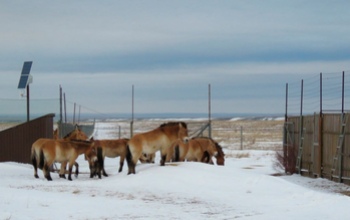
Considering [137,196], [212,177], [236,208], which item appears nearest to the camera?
[236,208]

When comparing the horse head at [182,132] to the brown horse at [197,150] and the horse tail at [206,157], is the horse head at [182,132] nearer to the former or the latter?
the brown horse at [197,150]

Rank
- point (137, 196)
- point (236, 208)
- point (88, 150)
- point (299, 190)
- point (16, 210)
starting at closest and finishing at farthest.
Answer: point (16, 210), point (236, 208), point (137, 196), point (299, 190), point (88, 150)

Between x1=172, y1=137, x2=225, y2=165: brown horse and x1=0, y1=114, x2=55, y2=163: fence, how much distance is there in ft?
18.9

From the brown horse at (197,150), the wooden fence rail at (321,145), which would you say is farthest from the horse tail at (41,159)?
the wooden fence rail at (321,145)

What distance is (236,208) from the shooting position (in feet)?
42.0

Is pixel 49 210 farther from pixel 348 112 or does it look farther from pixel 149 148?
pixel 348 112

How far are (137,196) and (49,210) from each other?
10.1 ft

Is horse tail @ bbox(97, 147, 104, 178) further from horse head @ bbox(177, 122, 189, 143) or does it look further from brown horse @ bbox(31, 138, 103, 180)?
horse head @ bbox(177, 122, 189, 143)

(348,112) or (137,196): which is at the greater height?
(348,112)

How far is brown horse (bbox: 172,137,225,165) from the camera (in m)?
20.8

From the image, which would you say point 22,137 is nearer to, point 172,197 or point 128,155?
point 128,155

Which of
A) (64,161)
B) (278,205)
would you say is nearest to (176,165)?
(64,161)

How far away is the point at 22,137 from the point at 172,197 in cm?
1109

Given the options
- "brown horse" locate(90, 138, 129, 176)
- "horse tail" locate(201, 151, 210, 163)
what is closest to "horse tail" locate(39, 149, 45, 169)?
"brown horse" locate(90, 138, 129, 176)
